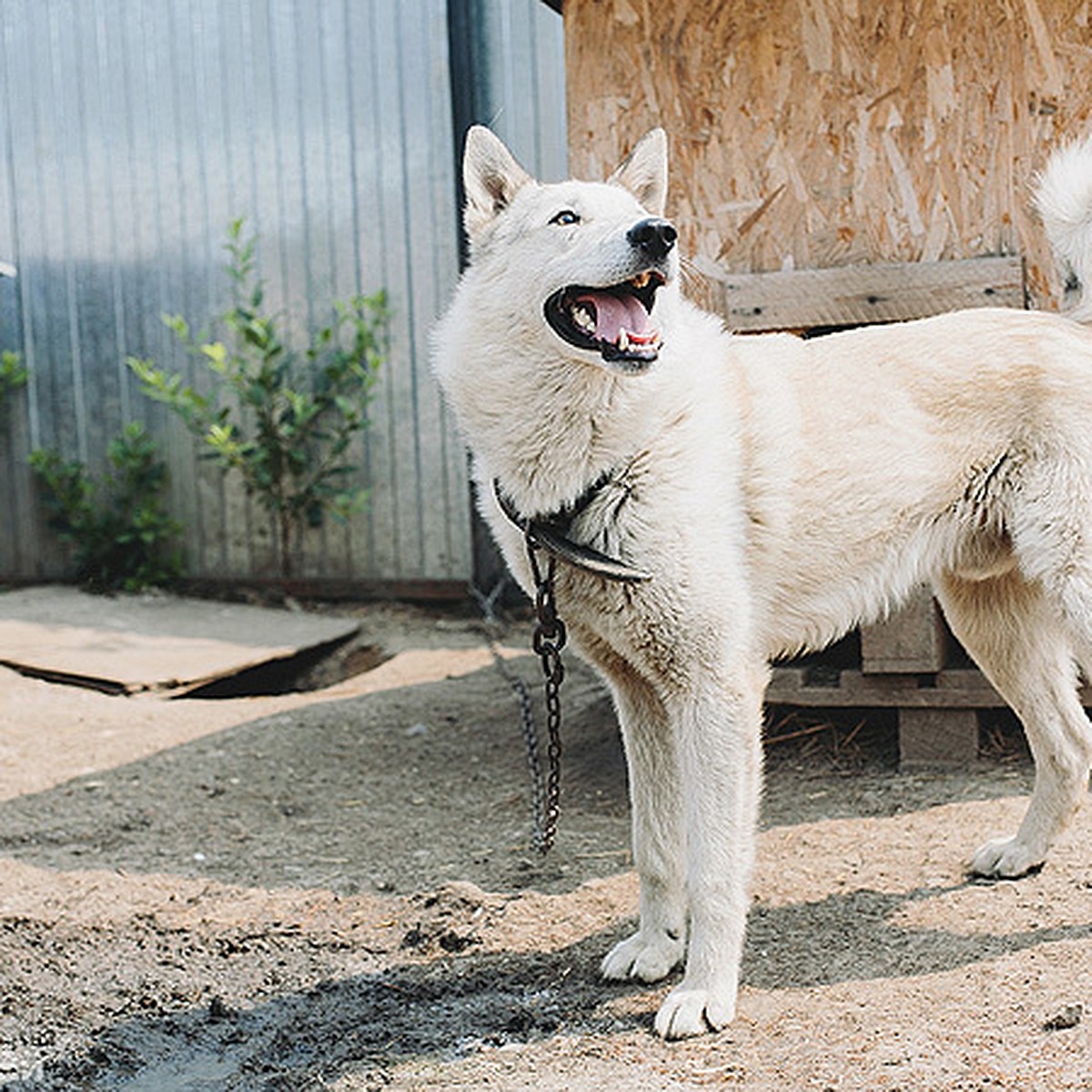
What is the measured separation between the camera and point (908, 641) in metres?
4.17

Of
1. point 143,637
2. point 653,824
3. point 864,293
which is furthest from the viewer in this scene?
point 143,637

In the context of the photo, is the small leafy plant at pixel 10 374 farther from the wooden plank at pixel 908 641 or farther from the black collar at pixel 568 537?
the black collar at pixel 568 537

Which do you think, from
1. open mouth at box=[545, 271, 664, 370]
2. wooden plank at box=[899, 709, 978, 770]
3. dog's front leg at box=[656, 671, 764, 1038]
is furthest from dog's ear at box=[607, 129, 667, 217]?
wooden plank at box=[899, 709, 978, 770]

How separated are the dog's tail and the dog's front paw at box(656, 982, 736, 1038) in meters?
1.77

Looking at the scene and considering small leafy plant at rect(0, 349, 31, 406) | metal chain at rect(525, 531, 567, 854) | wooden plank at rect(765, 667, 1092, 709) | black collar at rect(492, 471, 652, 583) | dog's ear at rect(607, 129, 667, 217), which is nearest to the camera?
black collar at rect(492, 471, 652, 583)

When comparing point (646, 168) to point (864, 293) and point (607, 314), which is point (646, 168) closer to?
point (607, 314)

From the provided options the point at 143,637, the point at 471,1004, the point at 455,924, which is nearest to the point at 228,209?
the point at 143,637

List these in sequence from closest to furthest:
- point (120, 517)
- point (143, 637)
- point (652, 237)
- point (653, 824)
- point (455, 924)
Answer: point (652, 237)
point (653, 824)
point (455, 924)
point (143, 637)
point (120, 517)

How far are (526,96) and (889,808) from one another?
4162 mm

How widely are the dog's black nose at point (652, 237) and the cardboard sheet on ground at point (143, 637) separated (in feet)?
11.7

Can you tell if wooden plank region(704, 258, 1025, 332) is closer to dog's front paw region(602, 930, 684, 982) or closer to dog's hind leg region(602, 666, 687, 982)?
dog's hind leg region(602, 666, 687, 982)

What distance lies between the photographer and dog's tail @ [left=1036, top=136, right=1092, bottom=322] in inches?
128

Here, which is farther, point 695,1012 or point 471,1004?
point 471,1004

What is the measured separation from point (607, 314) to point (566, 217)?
255 mm
